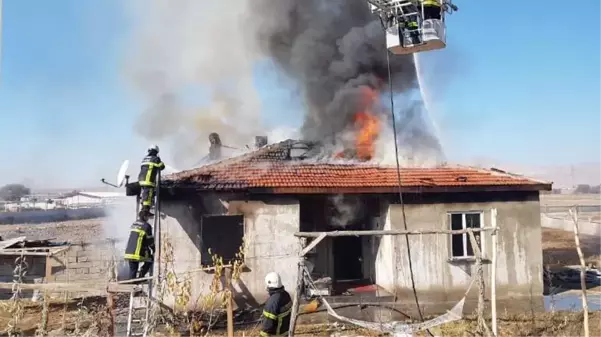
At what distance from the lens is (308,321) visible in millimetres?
12320

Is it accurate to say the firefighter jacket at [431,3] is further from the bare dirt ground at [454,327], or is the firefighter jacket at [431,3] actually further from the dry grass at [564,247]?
the dry grass at [564,247]

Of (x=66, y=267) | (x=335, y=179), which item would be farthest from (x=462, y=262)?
(x=66, y=267)

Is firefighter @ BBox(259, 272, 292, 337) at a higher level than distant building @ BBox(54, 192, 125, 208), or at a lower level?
lower

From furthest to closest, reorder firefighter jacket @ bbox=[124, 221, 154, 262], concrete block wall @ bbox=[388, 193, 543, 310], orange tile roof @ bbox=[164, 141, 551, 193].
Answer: concrete block wall @ bbox=[388, 193, 543, 310] → orange tile roof @ bbox=[164, 141, 551, 193] → firefighter jacket @ bbox=[124, 221, 154, 262]

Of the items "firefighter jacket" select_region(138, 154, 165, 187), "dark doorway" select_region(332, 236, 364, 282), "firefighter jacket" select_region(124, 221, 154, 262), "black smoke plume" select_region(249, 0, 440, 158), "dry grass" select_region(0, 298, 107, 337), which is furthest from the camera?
"black smoke plume" select_region(249, 0, 440, 158)

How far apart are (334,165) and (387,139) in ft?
9.72

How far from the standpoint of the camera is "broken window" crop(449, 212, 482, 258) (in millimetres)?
13664

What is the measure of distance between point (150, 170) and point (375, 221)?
6.99m

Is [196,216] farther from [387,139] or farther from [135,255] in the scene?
[387,139]

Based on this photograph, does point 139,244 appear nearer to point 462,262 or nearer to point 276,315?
point 276,315

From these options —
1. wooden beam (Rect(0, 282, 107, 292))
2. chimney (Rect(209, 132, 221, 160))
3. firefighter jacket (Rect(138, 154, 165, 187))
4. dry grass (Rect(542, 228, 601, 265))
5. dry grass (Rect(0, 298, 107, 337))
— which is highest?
chimney (Rect(209, 132, 221, 160))

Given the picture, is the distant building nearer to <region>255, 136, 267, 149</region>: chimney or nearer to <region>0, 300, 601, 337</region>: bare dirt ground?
<region>255, 136, 267, 149</region>: chimney

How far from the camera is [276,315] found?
6.72 metres

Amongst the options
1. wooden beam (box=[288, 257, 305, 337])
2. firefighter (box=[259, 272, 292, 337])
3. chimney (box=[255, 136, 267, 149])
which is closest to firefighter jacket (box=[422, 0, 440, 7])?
wooden beam (box=[288, 257, 305, 337])
